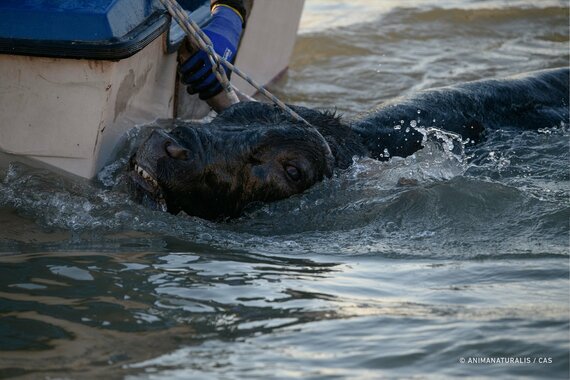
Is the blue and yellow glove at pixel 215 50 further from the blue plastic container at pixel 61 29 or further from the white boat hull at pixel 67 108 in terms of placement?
the blue plastic container at pixel 61 29

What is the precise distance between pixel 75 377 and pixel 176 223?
1.98 metres

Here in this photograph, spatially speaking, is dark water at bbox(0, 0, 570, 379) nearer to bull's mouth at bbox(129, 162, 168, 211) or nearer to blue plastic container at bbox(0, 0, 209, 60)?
bull's mouth at bbox(129, 162, 168, 211)

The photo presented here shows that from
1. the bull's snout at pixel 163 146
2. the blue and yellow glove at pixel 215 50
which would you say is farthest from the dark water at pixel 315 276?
the blue and yellow glove at pixel 215 50

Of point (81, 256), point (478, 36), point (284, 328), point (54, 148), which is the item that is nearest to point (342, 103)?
point (478, 36)

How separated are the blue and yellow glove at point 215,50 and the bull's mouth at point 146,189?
3.76 ft

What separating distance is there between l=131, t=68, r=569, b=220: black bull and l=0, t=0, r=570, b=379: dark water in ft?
0.39

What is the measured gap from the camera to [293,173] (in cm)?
581

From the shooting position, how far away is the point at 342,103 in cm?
930

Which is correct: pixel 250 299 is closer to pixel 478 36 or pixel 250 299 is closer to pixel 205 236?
pixel 205 236

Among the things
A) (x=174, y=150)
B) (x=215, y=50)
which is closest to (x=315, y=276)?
(x=174, y=150)

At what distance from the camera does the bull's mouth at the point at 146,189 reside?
5566 millimetres

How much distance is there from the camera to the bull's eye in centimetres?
579

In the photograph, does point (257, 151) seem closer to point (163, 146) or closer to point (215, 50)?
point (163, 146)

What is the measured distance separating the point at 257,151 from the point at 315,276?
4.29 feet
